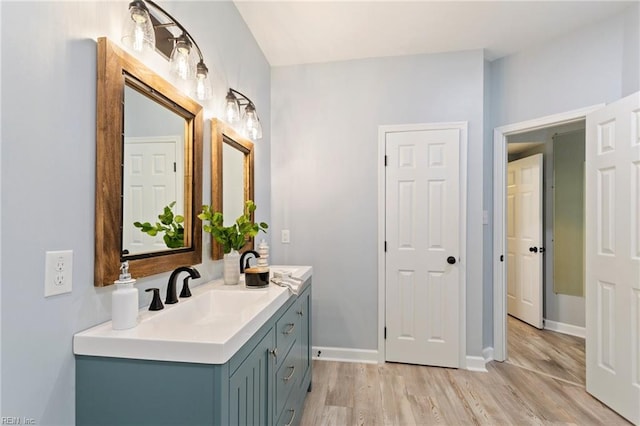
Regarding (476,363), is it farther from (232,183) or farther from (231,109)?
(231,109)

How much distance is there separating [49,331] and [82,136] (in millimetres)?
572

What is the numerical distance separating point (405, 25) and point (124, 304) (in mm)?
2491

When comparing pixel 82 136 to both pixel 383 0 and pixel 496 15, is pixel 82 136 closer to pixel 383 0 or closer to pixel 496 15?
pixel 383 0

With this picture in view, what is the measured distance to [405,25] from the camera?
235cm

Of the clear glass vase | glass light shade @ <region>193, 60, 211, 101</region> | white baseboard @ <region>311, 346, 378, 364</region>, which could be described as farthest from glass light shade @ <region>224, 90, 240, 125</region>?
white baseboard @ <region>311, 346, 378, 364</region>

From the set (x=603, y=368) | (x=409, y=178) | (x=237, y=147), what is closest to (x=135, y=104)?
(x=237, y=147)

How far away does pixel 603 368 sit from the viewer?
7.13 feet

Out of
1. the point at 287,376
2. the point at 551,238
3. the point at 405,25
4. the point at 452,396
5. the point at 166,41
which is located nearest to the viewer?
the point at 166,41

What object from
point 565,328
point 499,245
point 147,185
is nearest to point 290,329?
point 147,185

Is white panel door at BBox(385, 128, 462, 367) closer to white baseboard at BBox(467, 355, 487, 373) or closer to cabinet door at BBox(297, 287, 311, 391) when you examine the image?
white baseboard at BBox(467, 355, 487, 373)

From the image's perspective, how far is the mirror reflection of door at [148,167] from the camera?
117cm

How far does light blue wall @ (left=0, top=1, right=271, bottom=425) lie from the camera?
772 mm

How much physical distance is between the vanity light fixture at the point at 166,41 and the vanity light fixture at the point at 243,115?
338 mm

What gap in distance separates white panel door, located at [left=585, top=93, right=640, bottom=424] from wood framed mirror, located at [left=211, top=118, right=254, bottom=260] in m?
2.48
